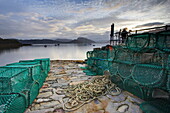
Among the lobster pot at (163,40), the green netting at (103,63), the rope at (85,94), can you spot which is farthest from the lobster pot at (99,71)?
the lobster pot at (163,40)

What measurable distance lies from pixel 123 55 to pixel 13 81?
16.0 feet

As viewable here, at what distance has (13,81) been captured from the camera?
3.00 metres

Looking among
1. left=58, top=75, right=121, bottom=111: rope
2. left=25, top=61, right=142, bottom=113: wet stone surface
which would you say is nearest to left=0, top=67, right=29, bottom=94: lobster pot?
left=25, top=61, right=142, bottom=113: wet stone surface

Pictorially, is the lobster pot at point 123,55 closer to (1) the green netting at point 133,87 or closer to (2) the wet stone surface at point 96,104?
(1) the green netting at point 133,87

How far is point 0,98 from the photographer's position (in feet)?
8.55

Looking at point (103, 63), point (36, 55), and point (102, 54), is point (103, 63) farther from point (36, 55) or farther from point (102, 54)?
point (36, 55)

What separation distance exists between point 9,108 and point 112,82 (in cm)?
481

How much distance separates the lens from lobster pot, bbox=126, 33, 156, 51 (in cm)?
340

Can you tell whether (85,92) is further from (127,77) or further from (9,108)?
(9,108)

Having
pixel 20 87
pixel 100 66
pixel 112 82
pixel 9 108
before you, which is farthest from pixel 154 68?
pixel 20 87

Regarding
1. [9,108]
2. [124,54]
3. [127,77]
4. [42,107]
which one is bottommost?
[42,107]

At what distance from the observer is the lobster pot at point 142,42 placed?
3400mm

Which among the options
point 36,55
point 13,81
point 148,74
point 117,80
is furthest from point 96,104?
point 36,55

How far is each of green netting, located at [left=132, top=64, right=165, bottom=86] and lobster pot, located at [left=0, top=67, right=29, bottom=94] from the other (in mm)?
4667
